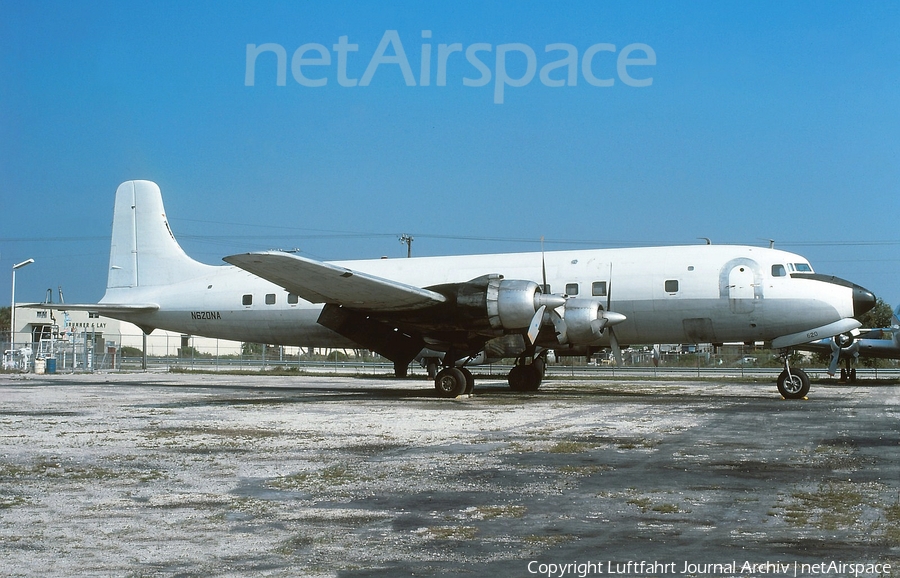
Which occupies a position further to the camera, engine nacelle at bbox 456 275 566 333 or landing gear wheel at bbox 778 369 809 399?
landing gear wheel at bbox 778 369 809 399

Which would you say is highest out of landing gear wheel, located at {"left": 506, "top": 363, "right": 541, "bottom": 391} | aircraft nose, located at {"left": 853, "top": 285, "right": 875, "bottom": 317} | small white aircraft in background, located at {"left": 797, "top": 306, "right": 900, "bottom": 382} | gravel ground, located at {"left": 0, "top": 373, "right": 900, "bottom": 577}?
aircraft nose, located at {"left": 853, "top": 285, "right": 875, "bottom": 317}

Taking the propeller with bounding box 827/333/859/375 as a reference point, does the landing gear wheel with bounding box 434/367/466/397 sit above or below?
below

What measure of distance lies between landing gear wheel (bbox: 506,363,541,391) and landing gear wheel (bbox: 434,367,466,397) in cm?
417

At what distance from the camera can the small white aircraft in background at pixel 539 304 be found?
18.9 m

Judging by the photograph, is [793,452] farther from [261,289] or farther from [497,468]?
[261,289]

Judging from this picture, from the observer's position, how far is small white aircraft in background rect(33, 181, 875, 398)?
18906mm

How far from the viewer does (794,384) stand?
19859 millimetres

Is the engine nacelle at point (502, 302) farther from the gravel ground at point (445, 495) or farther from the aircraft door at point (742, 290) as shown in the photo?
the aircraft door at point (742, 290)

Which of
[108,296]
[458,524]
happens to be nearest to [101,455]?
[458,524]

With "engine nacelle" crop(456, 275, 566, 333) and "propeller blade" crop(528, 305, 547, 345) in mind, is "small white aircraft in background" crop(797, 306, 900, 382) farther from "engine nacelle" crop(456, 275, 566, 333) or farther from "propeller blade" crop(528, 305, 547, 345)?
"engine nacelle" crop(456, 275, 566, 333)

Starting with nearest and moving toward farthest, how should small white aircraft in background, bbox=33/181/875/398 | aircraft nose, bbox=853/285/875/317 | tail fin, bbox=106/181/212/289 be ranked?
small white aircraft in background, bbox=33/181/875/398, aircraft nose, bbox=853/285/875/317, tail fin, bbox=106/181/212/289

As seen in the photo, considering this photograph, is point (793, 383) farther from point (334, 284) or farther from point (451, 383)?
point (334, 284)

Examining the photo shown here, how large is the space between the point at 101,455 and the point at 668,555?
7273mm

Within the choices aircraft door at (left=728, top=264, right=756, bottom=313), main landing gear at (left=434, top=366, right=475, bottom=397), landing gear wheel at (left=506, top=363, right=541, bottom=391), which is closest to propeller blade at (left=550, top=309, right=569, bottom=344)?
main landing gear at (left=434, top=366, right=475, bottom=397)
